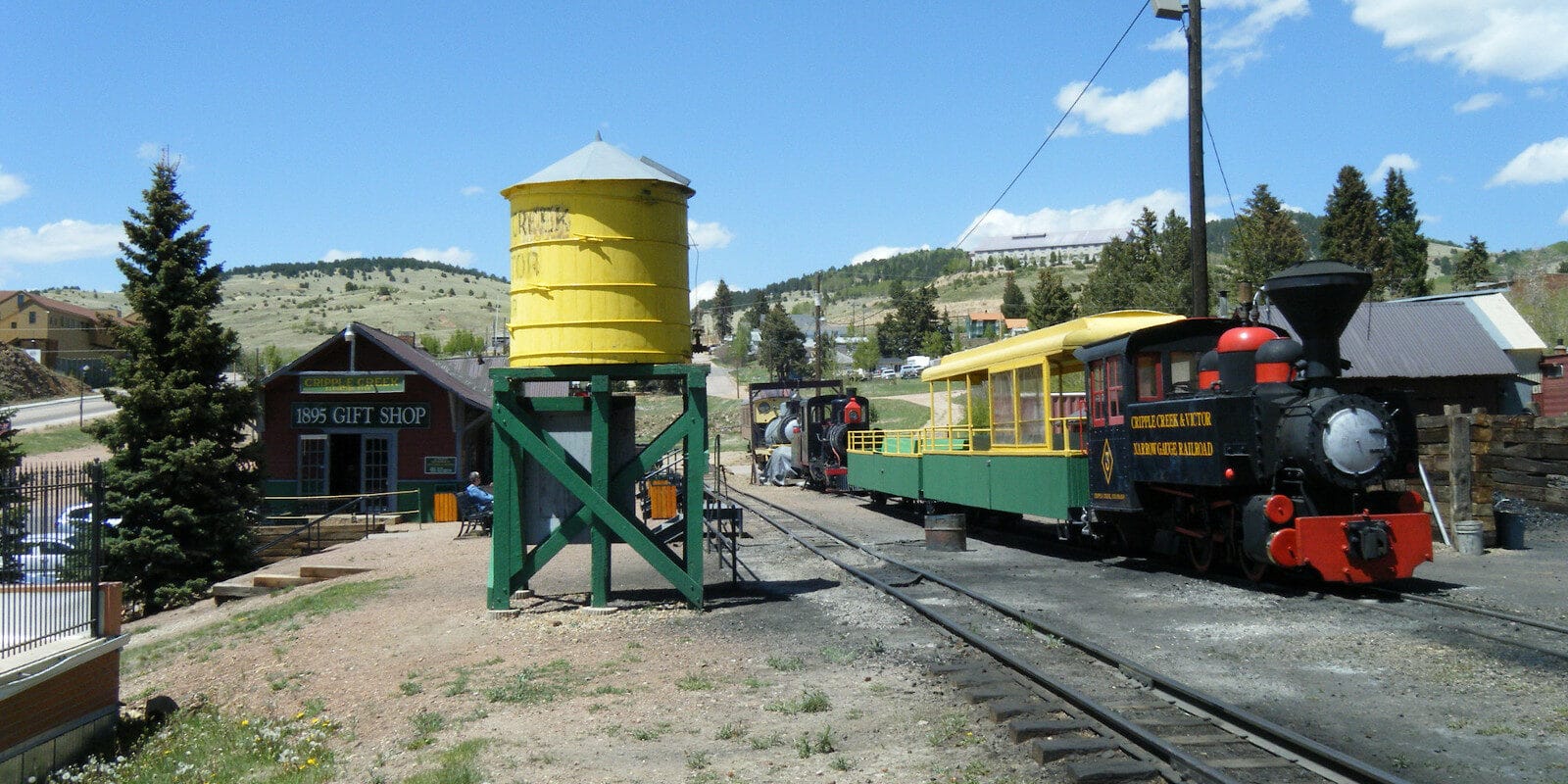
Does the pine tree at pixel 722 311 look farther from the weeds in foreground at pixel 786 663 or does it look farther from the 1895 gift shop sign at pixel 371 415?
the weeds in foreground at pixel 786 663

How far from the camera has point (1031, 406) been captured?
16.8 meters

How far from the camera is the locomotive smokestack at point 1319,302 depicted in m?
11.4

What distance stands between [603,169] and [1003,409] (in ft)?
26.8

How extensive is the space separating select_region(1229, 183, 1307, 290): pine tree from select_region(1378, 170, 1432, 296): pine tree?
28.3 feet

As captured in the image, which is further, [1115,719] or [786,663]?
[786,663]

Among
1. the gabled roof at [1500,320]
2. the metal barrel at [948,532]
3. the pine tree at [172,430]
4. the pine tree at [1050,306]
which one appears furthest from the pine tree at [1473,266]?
the pine tree at [172,430]

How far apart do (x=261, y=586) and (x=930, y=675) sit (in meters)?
13.6

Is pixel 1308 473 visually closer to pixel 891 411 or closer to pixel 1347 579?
pixel 1347 579

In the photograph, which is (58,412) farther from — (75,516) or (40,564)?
(40,564)

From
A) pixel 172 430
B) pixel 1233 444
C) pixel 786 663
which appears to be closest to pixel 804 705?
pixel 786 663

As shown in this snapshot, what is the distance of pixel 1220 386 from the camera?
487 inches

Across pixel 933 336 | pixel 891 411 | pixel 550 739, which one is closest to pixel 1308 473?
pixel 550 739

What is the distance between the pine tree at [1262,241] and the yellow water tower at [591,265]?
4135 centimetres

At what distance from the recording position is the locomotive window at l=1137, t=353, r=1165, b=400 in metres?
14.0
